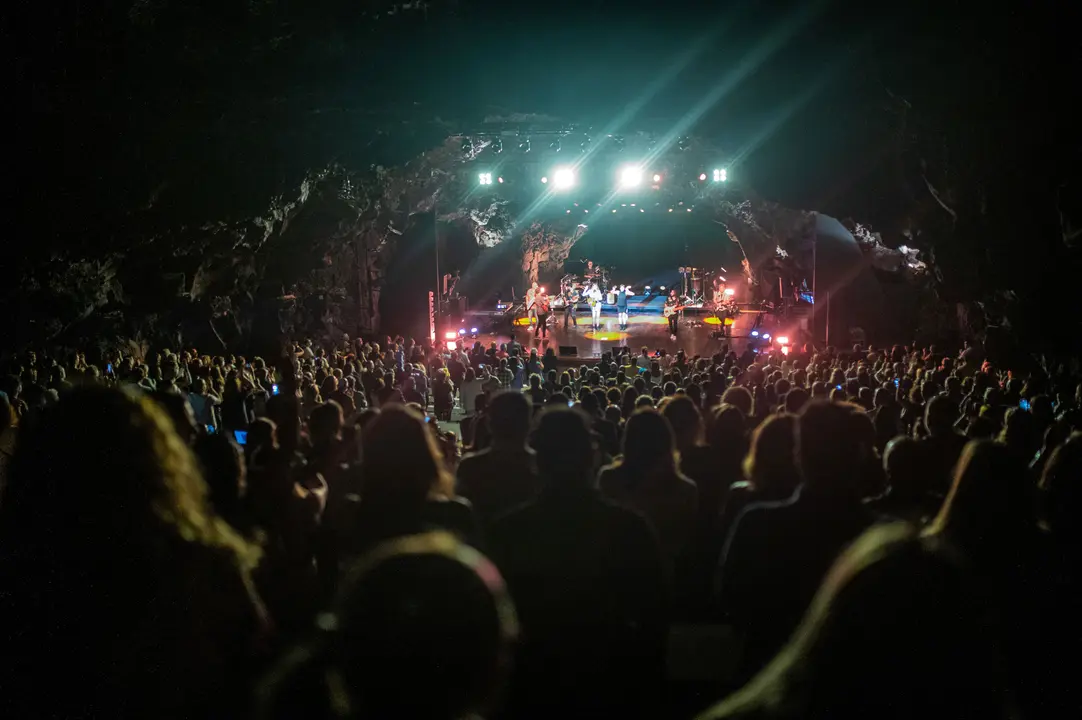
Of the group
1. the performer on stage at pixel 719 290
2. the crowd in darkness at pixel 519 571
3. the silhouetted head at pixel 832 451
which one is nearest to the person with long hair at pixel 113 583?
the crowd in darkness at pixel 519 571

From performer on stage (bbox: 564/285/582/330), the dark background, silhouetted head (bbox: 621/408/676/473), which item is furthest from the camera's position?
performer on stage (bbox: 564/285/582/330)

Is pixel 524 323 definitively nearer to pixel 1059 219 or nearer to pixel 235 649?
pixel 1059 219

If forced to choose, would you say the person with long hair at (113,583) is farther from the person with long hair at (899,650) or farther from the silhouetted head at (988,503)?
the silhouetted head at (988,503)

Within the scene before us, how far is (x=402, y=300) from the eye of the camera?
2708 centimetres

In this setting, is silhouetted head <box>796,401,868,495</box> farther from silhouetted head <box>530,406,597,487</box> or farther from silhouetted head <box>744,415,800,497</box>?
silhouetted head <box>530,406,597,487</box>

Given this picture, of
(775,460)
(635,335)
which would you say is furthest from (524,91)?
(635,335)

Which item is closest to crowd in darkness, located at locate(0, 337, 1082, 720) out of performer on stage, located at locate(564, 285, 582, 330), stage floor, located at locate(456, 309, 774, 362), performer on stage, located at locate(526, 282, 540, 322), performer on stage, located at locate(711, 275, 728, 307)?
stage floor, located at locate(456, 309, 774, 362)

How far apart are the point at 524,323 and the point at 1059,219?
2381 cm

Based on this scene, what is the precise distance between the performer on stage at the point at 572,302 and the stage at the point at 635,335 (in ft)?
1.40

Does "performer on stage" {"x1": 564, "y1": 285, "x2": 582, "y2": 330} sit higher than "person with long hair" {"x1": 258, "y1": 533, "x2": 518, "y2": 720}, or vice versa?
"performer on stage" {"x1": 564, "y1": 285, "x2": 582, "y2": 330}

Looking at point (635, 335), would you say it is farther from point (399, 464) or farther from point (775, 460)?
point (399, 464)

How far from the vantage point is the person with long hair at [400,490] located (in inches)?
111

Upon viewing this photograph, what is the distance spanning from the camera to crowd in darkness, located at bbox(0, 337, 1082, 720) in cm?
134

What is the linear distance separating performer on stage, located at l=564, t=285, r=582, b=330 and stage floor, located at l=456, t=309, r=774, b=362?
45 centimetres
